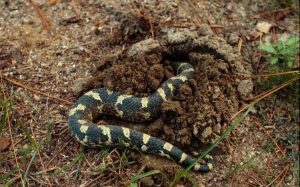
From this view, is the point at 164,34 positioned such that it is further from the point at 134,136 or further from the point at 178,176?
the point at 178,176

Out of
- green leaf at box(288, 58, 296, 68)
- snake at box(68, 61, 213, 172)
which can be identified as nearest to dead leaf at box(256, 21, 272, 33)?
green leaf at box(288, 58, 296, 68)

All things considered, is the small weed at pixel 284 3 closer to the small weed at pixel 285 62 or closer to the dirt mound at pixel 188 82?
the small weed at pixel 285 62

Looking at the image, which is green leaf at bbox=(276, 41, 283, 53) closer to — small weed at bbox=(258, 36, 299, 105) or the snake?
small weed at bbox=(258, 36, 299, 105)

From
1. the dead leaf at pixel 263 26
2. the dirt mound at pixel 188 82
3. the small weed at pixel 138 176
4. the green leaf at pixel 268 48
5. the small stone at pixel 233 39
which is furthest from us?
the dead leaf at pixel 263 26

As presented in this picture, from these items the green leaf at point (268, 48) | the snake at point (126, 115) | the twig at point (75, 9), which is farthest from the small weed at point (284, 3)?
the twig at point (75, 9)

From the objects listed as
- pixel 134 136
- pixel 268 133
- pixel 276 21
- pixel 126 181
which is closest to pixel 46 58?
pixel 134 136
